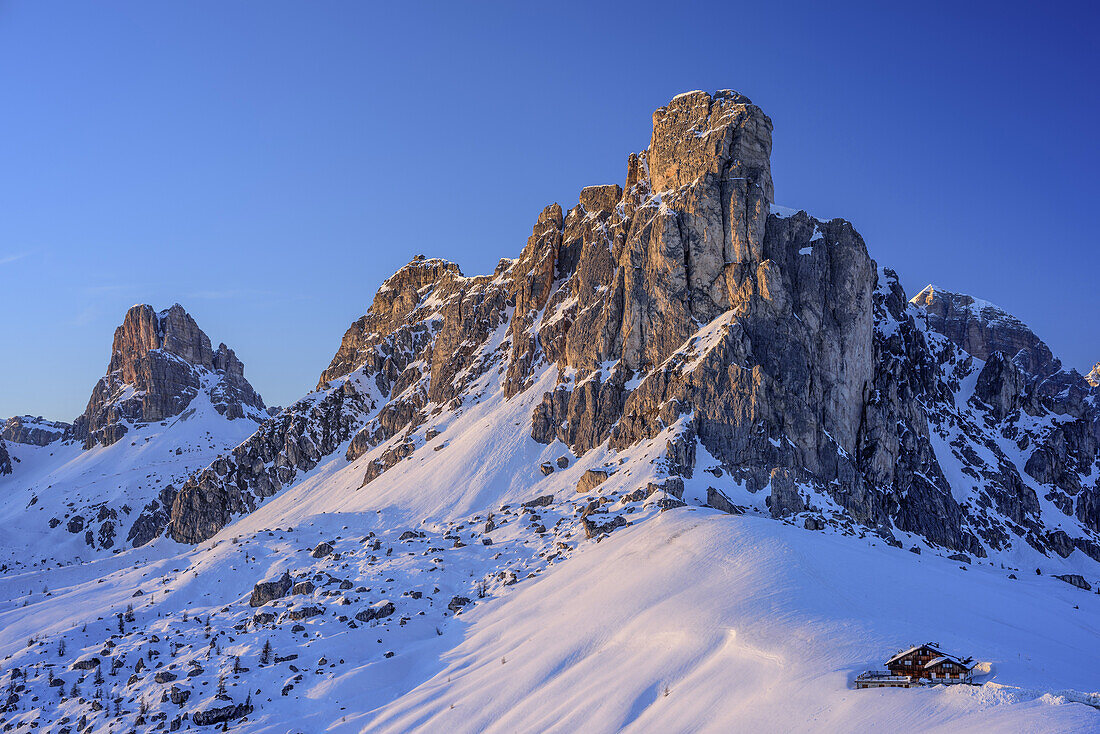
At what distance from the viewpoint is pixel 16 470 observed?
19875 cm

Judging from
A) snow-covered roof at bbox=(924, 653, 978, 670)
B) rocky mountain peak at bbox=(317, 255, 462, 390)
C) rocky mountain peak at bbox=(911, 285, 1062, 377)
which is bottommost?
snow-covered roof at bbox=(924, 653, 978, 670)

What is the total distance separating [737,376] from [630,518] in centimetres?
2366

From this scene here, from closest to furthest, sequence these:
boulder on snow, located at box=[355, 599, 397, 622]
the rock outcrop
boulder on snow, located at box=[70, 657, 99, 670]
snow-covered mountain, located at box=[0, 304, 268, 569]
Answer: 1. boulder on snow, located at box=[70, 657, 99, 670]
2. boulder on snow, located at box=[355, 599, 397, 622]
3. snow-covered mountain, located at box=[0, 304, 268, 569]
4. the rock outcrop

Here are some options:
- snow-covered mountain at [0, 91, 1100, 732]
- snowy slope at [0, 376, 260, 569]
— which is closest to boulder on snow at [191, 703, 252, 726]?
snow-covered mountain at [0, 91, 1100, 732]

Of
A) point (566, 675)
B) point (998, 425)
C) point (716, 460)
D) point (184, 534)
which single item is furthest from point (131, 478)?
point (998, 425)

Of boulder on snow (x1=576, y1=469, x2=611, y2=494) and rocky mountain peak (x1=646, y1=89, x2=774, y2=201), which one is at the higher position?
rocky mountain peak (x1=646, y1=89, x2=774, y2=201)

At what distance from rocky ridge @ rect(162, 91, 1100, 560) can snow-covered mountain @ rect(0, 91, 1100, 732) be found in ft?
1.43

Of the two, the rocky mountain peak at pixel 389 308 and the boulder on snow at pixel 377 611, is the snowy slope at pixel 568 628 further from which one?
the rocky mountain peak at pixel 389 308

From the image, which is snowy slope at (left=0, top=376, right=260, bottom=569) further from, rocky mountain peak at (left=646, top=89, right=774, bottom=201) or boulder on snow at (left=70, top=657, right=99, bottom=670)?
rocky mountain peak at (left=646, top=89, right=774, bottom=201)

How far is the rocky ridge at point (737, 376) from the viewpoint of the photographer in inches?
3386

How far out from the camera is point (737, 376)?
84.9m

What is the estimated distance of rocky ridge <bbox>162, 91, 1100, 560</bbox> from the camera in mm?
86000

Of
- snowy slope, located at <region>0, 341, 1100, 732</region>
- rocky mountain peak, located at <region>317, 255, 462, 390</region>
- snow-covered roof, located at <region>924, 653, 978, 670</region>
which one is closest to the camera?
snow-covered roof, located at <region>924, 653, 978, 670</region>

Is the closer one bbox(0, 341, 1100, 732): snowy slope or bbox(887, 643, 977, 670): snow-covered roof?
bbox(887, 643, 977, 670): snow-covered roof
